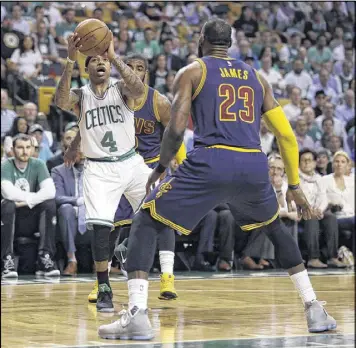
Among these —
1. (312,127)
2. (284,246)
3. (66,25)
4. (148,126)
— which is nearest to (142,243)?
(284,246)

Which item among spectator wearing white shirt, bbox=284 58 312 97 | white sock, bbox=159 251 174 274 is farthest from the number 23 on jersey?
spectator wearing white shirt, bbox=284 58 312 97

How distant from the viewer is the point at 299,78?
20.1m

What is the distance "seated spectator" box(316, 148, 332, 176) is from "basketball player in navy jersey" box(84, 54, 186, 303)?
233 inches

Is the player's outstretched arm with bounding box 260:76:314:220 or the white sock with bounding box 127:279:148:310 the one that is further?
the player's outstretched arm with bounding box 260:76:314:220

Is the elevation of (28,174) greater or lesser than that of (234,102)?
lesser

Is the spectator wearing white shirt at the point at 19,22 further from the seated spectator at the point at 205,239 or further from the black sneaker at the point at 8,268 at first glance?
the black sneaker at the point at 8,268

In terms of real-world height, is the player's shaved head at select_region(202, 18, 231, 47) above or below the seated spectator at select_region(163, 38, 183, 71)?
below

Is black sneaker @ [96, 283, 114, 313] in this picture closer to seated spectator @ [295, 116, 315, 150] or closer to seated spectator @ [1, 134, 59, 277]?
seated spectator @ [1, 134, 59, 277]

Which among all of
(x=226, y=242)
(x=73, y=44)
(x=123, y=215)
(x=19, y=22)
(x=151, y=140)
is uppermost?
(x=19, y=22)

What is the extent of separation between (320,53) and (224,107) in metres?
16.4

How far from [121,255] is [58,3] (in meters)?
12.3

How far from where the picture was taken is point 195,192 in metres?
6.06

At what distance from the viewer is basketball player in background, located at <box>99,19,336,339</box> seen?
19.9 ft

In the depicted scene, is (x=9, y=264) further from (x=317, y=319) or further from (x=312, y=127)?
(x=312, y=127)
